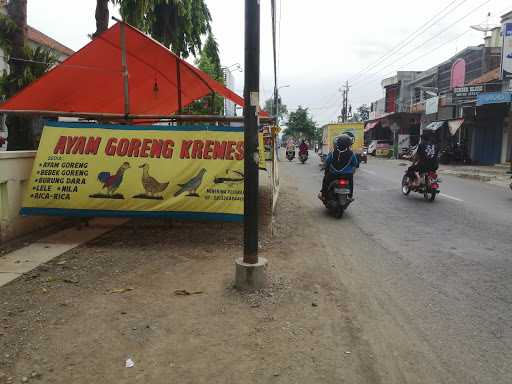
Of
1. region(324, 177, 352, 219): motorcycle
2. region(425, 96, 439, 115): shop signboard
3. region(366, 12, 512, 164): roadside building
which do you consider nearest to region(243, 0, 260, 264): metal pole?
region(324, 177, 352, 219): motorcycle

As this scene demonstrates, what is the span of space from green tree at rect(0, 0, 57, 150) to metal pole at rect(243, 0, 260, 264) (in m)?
6.56

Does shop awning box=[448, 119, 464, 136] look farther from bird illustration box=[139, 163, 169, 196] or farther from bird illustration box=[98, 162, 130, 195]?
bird illustration box=[98, 162, 130, 195]

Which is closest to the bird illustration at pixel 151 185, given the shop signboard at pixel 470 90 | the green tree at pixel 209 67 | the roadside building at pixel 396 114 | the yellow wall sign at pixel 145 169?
the yellow wall sign at pixel 145 169

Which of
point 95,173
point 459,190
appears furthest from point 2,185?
point 459,190

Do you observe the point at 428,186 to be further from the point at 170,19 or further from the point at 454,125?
the point at 454,125

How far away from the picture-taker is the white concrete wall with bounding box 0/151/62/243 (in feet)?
19.2

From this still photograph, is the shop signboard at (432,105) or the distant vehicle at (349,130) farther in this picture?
the shop signboard at (432,105)

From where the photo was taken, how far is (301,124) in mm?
86625

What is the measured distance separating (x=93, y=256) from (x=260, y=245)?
214 cm

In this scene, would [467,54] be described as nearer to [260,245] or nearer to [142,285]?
[260,245]

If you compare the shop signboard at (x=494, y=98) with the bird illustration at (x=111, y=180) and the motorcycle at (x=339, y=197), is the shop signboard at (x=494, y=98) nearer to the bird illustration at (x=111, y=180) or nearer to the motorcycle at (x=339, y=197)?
the motorcycle at (x=339, y=197)

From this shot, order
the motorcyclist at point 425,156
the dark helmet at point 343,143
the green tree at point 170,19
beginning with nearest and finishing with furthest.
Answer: the dark helmet at point 343,143 < the motorcyclist at point 425,156 < the green tree at point 170,19

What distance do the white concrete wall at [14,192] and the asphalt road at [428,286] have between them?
4.10 m

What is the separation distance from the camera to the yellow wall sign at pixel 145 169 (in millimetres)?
6320
